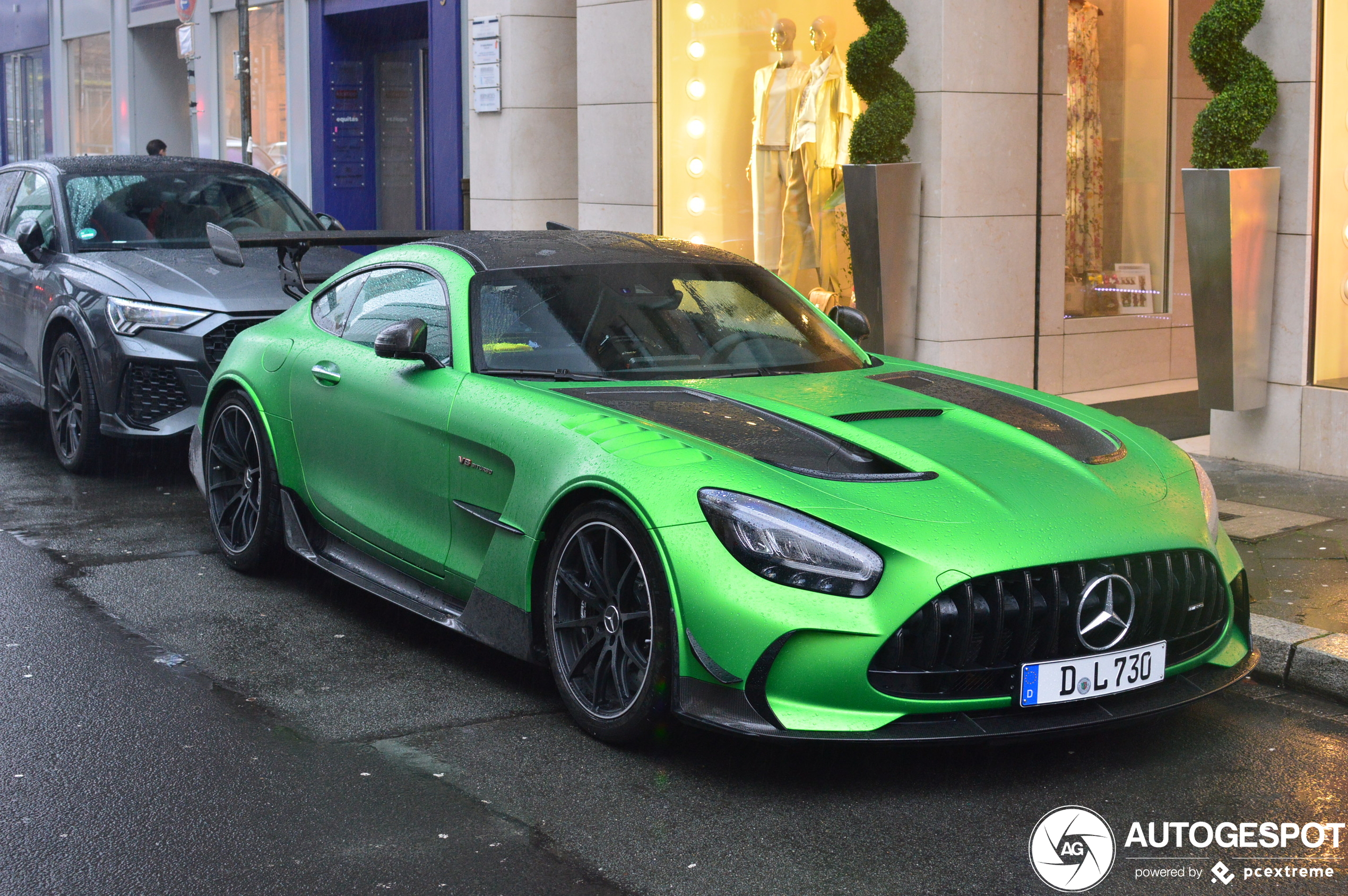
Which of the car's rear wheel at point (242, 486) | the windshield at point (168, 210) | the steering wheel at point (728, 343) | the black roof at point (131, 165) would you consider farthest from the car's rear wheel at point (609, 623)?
the black roof at point (131, 165)

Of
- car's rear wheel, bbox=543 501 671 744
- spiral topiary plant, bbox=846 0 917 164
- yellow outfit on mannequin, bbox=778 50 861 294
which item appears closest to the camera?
car's rear wheel, bbox=543 501 671 744

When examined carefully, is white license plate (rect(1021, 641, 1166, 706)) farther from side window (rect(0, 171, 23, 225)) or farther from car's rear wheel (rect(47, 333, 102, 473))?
side window (rect(0, 171, 23, 225))

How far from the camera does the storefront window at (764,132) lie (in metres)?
11.2

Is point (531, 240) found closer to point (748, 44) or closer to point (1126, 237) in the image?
point (748, 44)

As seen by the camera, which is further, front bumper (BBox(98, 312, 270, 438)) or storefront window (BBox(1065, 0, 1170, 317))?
storefront window (BBox(1065, 0, 1170, 317))

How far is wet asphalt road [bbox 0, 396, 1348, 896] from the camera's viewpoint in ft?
12.0

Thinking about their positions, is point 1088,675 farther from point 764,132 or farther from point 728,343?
point 764,132

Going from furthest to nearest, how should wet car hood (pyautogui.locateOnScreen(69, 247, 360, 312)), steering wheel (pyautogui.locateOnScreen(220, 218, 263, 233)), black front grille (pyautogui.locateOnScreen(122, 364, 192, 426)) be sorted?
1. steering wheel (pyautogui.locateOnScreen(220, 218, 263, 233))
2. wet car hood (pyautogui.locateOnScreen(69, 247, 360, 312))
3. black front grille (pyautogui.locateOnScreen(122, 364, 192, 426))

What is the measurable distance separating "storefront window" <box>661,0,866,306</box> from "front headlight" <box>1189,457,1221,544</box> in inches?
245

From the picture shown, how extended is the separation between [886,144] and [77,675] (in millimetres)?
6356

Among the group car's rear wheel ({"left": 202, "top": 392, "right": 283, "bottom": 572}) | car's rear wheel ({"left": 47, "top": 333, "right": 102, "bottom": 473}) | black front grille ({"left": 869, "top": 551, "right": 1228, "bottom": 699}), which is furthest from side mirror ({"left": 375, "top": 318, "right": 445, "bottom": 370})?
car's rear wheel ({"left": 47, "top": 333, "right": 102, "bottom": 473})

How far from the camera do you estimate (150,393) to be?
27.2ft

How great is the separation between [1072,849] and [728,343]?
2329mm

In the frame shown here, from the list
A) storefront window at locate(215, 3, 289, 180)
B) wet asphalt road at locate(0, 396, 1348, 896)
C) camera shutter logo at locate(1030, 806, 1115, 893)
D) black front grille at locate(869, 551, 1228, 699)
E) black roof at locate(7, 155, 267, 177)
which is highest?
storefront window at locate(215, 3, 289, 180)
